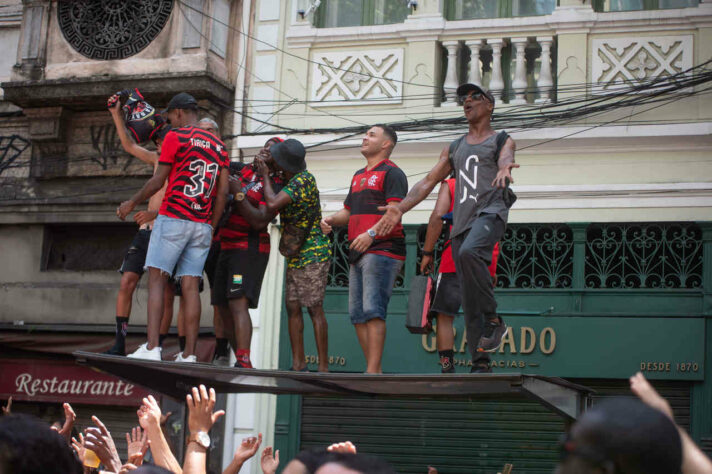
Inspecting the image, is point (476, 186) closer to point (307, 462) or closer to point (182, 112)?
point (182, 112)

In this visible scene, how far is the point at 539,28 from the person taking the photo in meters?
11.3

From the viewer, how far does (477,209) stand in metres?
6.94

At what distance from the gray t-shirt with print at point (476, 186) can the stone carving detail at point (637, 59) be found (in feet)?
14.2

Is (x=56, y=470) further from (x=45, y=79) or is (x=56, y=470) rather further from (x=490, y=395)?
(x=45, y=79)

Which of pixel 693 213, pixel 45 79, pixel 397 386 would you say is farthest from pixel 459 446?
pixel 45 79

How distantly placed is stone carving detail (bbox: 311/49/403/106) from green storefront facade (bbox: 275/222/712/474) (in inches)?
67.0

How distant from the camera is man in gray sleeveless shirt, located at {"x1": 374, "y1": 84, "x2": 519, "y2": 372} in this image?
671cm

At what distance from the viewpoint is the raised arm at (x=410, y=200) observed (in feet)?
23.4

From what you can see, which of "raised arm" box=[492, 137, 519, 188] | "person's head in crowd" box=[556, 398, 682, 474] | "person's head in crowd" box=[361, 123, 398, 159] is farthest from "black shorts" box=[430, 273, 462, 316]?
"person's head in crowd" box=[556, 398, 682, 474]

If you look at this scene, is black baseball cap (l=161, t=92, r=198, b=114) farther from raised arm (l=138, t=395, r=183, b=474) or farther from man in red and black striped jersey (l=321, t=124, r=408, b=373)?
raised arm (l=138, t=395, r=183, b=474)

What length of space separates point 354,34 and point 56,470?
375 inches

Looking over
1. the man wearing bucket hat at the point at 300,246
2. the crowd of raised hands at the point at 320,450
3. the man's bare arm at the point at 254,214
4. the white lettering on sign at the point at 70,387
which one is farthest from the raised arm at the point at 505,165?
the white lettering on sign at the point at 70,387

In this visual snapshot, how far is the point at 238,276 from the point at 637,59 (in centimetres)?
557

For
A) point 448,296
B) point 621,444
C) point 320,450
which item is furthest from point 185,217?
point 621,444
